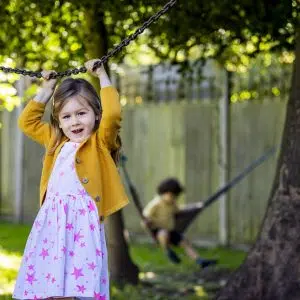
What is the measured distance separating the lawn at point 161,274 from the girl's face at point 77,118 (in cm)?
241

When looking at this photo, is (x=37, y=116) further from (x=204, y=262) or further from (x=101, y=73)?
(x=204, y=262)

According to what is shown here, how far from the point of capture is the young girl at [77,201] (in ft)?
14.6

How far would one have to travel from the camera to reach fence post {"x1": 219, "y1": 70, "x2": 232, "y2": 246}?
34.8ft

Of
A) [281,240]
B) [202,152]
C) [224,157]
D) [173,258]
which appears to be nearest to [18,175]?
[202,152]

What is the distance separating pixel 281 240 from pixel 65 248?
76.4 inches

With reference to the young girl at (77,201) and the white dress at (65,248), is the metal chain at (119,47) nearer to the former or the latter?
the young girl at (77,201)

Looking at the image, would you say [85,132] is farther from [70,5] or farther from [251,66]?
[251,66]

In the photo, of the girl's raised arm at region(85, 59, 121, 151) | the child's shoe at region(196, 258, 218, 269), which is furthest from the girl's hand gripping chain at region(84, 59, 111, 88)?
the child's shoe at region(196, 258, 218, 269)

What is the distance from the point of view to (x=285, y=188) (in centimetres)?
601

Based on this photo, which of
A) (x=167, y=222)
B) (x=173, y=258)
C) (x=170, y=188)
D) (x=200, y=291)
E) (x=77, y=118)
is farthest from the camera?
(x=170, y=188)

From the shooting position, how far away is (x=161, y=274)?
8.80 meters

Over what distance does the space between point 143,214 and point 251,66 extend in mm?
2167

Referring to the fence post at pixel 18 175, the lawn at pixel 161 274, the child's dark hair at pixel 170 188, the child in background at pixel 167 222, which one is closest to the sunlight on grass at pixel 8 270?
the lawn at pixel 161 274

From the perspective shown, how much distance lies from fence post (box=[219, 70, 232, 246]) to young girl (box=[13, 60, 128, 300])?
239 inches
